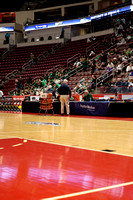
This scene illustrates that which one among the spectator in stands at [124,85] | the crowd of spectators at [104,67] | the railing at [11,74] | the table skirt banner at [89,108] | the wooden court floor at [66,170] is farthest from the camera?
the railing at [11,74]

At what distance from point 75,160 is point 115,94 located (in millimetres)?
12150

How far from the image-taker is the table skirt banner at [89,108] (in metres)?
15.0

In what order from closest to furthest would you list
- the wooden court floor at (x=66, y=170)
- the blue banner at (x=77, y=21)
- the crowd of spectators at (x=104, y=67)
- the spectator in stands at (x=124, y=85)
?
the wooden court floor at (x=66, y=170), the spectator in stands at (x=124, y=85), the crowd of spectators at (x=104, y=67), the blue banner at (x=77, y=21)

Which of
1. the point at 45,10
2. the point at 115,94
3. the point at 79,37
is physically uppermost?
the point at 45,10

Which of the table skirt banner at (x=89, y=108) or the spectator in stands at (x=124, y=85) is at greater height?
the spectator in stands at (x=124, y=85)

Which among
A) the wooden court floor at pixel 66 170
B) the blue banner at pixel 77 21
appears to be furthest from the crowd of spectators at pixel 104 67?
the wooden court floor at pixel 66 170

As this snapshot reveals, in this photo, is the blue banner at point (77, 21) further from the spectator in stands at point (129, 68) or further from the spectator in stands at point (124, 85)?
the spectator in stands at point (124, 85)

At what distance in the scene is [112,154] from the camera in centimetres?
526

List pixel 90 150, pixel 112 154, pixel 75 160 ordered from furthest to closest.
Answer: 1. pixel 90 150
2. pixel 112 154
3. pixel 75 160

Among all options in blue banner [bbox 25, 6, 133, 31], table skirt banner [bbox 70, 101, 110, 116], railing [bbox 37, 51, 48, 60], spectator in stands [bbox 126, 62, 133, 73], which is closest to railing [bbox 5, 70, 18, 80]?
railing [bbox 37, 51, 48, 60]

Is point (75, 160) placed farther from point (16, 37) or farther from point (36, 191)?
point (16, 37)

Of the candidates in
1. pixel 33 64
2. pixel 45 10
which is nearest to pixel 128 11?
pixel 33 64

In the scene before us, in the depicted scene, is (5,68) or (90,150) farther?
(5,68)

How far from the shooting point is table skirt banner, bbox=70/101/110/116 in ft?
49.1
